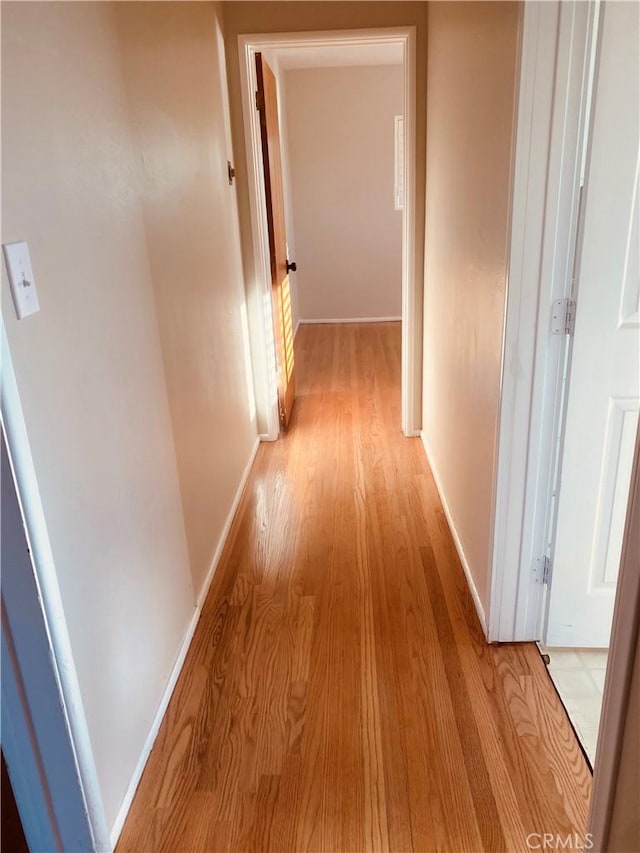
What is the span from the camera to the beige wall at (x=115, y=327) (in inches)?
43.3

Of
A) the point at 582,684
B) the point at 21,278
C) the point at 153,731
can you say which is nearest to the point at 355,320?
the point at 582,684

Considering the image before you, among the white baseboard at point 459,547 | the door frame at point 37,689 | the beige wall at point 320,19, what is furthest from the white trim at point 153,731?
the beige wall at point 320,19

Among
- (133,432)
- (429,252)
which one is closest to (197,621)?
(133,432)

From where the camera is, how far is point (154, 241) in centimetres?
175

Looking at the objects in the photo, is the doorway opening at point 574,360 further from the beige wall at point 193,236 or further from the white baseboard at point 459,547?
the beige wall at point 193,236

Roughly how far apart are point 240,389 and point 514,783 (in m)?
2.04

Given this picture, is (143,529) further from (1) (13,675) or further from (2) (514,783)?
(2) (514,783)

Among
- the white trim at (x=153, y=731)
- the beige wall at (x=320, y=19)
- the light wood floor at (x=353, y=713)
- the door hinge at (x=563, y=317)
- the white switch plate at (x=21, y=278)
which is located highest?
the beige wall at (x=320, y=19)

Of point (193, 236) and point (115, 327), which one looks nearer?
point (115, 327)

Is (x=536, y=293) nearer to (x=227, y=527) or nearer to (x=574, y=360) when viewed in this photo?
(x=574, y=360)

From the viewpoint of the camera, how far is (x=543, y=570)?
1.80 m

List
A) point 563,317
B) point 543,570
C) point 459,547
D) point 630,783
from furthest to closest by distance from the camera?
1. point 459,547
2. point 543,570
3. point 563,317
4. point 630,783

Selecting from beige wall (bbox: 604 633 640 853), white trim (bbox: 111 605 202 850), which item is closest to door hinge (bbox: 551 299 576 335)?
beige wall (bbox: 604 633 640 853)

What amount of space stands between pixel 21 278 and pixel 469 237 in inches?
57.3
